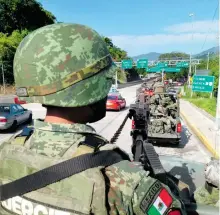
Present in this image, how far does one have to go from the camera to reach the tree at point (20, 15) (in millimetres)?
46353

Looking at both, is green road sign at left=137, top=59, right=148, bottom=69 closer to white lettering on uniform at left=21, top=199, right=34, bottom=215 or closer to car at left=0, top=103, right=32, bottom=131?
car at left=0, top=103, right=32, bottom=131

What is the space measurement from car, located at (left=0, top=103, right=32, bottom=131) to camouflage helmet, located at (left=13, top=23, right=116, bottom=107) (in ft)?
34.7

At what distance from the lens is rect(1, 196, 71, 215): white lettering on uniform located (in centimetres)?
131

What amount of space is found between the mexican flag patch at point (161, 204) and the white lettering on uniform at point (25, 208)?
1.15ft

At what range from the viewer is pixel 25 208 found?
1378 mm

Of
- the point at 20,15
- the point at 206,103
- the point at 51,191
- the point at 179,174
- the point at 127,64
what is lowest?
the point at 206,103

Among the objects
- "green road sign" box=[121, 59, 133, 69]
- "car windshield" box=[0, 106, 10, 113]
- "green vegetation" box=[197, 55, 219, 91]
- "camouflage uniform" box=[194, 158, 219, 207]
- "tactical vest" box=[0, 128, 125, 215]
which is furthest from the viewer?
"green road sign" box=[121, 59, 133, 69]

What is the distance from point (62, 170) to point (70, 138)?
0.20 metres

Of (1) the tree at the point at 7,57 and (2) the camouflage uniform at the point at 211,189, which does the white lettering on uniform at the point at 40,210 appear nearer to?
(2) the camouflage uniform at the point at 211,189

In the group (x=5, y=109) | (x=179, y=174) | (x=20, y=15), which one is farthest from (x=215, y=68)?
(x=179, y=174)

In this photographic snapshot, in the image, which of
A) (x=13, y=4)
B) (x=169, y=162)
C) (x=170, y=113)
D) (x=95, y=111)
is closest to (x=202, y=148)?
(x=170, y=113)

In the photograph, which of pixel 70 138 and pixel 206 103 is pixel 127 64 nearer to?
pixel 206 103

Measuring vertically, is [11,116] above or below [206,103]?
above

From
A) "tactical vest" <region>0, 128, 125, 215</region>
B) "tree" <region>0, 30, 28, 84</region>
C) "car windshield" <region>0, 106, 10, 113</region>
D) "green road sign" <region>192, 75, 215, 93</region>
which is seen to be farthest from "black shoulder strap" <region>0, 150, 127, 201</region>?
"tree" <region>0, 30, 28, 84</region>
